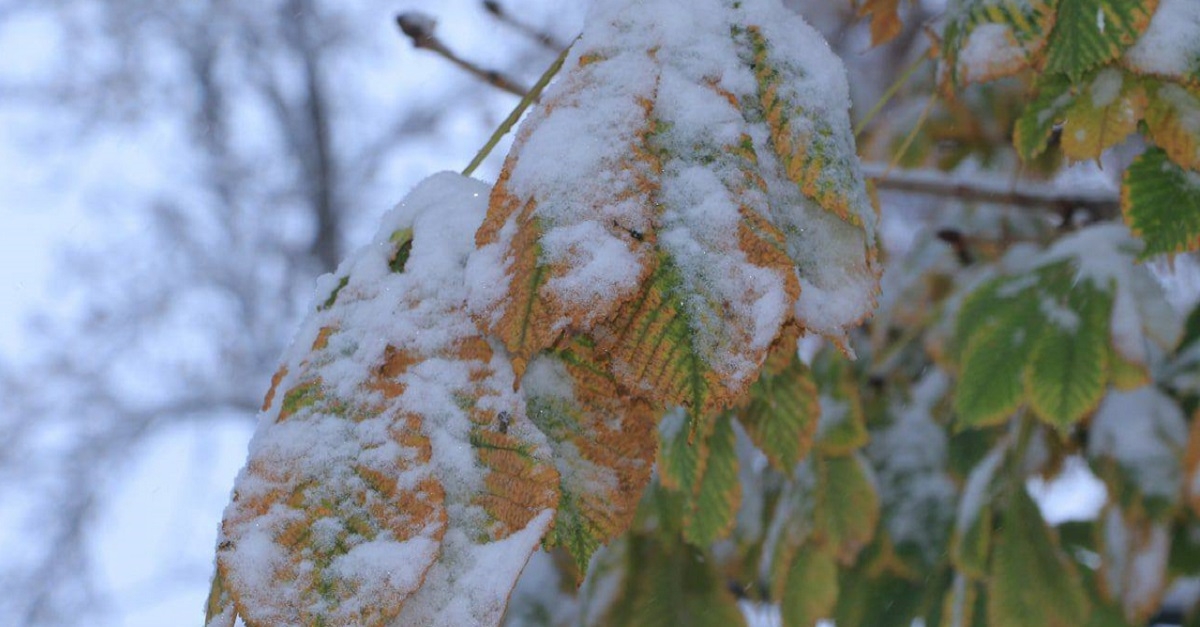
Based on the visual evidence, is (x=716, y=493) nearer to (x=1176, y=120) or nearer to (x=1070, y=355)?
(x=1070, y=355)

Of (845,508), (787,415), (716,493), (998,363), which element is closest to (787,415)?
(787,415)

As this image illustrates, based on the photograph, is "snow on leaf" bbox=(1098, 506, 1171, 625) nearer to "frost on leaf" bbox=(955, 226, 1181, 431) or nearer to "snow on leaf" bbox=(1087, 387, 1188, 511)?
"snow on leaf" bbox=(1087, 387, 1188, 511)

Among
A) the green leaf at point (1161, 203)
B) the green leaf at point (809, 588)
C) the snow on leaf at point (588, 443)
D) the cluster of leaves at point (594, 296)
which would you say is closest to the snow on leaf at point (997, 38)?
the cluster of leaves at point (594, 296)

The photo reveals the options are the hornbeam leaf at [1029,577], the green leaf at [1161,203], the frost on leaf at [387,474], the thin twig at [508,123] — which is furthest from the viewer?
the hornbeam leaf at [1029,577]

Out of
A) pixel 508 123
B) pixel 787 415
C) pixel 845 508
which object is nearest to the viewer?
pixel 508 123

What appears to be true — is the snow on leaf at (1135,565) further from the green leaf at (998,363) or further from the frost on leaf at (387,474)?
the frost on leaf at (387,474)

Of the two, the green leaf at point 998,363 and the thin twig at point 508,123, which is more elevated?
the thin twig at point 508,123

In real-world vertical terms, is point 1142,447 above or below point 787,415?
below
